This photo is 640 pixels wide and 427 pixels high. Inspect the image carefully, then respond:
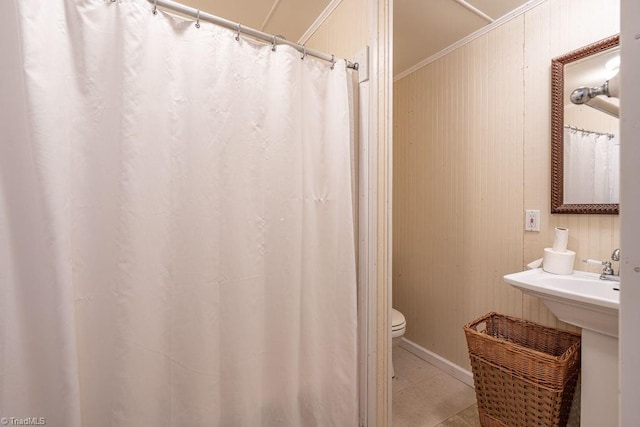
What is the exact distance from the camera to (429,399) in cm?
178

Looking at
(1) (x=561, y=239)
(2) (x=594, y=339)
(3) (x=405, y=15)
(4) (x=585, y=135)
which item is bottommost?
(2) (x=594, y=339)

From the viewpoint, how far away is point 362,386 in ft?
4.41

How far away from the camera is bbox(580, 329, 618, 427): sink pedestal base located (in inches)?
46.3

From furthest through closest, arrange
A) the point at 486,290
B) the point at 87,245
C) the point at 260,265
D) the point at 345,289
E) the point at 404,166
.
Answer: the point at 404,166, the point at 486,290, the point at 345,289, the point at 260,265, the point at 87,245

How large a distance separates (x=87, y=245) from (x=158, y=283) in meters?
0.23

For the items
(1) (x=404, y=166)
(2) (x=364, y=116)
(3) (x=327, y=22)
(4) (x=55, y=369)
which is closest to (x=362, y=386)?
(4) (x=55, y=369)

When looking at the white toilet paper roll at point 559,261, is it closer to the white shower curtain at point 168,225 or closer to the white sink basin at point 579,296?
the white sink basin at point 579,296

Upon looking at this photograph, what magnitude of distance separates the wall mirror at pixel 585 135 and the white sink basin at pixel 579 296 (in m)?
0.35

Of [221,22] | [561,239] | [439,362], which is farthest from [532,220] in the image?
[221,22]

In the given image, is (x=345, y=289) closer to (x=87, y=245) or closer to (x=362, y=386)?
(x=362, y=386)

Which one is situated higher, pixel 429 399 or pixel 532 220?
pixel 532 220

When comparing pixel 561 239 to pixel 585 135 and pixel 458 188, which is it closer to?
pixel 585 135

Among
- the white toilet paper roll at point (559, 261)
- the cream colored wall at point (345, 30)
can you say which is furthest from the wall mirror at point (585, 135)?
the cream colored wall at point (345, 30)

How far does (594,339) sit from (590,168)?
0.81 meters
